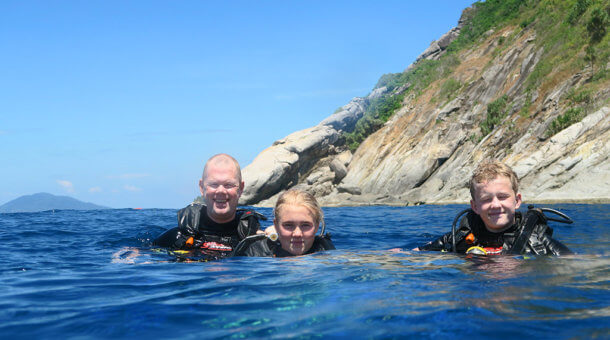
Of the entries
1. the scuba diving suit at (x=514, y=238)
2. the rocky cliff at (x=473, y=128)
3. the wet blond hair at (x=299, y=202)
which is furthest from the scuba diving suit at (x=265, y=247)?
the rocky cliff at (x=473, y=128)

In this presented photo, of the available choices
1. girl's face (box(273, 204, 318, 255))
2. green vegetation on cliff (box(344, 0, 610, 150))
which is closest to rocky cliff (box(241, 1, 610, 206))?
green vegetation on cliff (box(344, 0, 610, 150))

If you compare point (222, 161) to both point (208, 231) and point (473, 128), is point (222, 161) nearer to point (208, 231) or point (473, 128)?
point (208, 231)

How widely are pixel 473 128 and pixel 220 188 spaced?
80.3ft

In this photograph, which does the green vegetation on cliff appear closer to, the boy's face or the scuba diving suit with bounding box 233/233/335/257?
the boy's face

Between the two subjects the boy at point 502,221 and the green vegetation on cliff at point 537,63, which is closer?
the boy at point 502,221

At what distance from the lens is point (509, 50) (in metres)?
29.7

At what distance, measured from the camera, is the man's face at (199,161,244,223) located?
17.8ft

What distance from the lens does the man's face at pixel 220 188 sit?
17.8ft

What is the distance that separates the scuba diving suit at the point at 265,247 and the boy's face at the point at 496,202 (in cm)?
164

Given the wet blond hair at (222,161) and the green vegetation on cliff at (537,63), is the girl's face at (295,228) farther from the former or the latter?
the green vegetation on cliff at (537,63)

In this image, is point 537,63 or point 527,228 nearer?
point 527,228

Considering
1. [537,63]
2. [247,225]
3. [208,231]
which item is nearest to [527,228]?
[247,225]

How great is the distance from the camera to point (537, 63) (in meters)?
25.0

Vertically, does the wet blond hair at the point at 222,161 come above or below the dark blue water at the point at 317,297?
above
